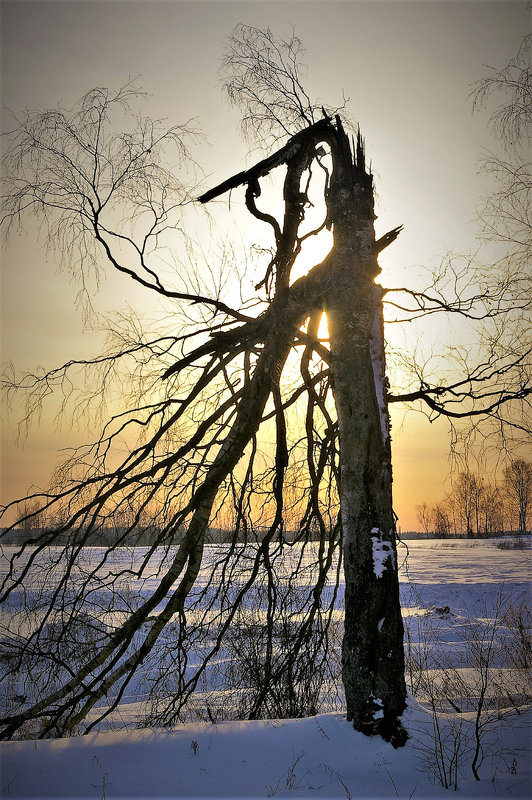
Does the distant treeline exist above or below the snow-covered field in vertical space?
above

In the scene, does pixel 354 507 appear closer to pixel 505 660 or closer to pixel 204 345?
pixel 204 345

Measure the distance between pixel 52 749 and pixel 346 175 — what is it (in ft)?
14.0

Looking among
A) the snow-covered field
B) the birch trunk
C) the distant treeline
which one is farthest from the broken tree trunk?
the distant treeline

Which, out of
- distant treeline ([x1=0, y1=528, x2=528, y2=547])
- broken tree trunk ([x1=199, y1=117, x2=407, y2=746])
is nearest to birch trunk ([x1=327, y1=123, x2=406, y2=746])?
broken tree trunk ([x1=199, y1=117, x2=407, y2=746])

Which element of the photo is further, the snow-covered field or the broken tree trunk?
the broken tree trunk

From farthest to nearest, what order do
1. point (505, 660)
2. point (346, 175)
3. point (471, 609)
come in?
point (471, 609), point (505, 660), point (346, 175)

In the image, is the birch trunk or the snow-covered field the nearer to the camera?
the snow-covered field

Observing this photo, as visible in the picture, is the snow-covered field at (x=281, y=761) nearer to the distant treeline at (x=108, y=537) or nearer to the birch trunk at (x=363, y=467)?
the birch trunk at (x=363, y=467)

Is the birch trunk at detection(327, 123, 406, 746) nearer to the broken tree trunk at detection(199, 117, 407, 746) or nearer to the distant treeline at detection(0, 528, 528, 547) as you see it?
the broken tree trunk at detection(199, 117, 407, 746)

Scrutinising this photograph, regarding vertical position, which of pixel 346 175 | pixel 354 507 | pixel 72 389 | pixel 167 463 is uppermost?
pixel 346 175

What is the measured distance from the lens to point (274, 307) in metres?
4.26

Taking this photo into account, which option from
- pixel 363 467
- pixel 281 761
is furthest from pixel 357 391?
pixel 281 761

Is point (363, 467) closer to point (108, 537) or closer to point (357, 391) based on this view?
point (357, 391)

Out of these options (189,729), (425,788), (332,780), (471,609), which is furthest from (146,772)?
(471,609)
